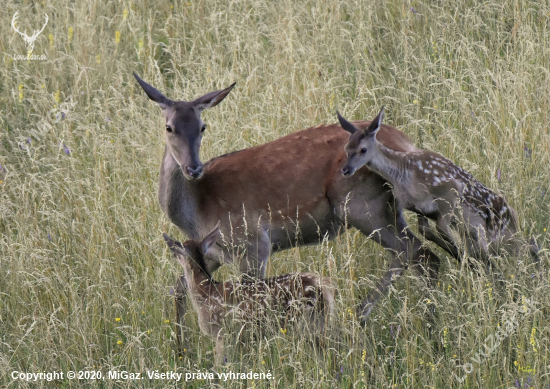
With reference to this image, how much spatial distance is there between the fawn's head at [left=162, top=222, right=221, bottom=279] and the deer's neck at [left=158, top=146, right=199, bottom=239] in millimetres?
540

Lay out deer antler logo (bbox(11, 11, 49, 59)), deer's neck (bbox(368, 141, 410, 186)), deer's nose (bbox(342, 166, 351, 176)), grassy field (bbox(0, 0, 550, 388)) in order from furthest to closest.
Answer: deer antler logo (bbox(11, 11, 49, 59)) → deer's neck (bbox(368, 141, 410, 186)) → deer's nose (bbox(342, 166, 351, 176)) → grassy field (bbox(0, 0, 550, 388))

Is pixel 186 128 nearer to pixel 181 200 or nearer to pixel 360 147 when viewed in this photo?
pixel 181 200

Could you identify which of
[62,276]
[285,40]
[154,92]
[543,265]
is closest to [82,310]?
[62,276]

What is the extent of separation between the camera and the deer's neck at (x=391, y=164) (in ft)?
16.9

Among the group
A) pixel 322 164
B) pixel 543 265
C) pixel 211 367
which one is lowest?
pixel 211 367

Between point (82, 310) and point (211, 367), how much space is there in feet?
3.22

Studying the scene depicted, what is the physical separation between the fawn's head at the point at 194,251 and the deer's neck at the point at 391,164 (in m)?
1.12

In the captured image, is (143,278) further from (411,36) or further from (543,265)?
(411,36)

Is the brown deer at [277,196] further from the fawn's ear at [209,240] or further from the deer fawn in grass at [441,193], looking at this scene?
the fawn's ear at [209,240]

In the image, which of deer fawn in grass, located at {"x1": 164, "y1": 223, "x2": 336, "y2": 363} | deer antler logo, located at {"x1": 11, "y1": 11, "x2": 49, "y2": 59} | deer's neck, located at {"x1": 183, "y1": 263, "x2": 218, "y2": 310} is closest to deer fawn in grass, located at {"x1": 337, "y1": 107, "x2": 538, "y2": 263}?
deer fawn in grass, located at {"x1": 164, "y1": 223, "x2": 336, "y2": 363}

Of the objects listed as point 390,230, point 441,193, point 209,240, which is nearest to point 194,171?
point 209,240

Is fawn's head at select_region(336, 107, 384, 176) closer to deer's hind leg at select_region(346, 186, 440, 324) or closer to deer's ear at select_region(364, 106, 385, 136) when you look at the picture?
deer's ear at select_region(364, 106, 385, 136)

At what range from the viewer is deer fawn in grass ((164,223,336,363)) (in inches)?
176

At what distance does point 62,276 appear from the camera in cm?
536
